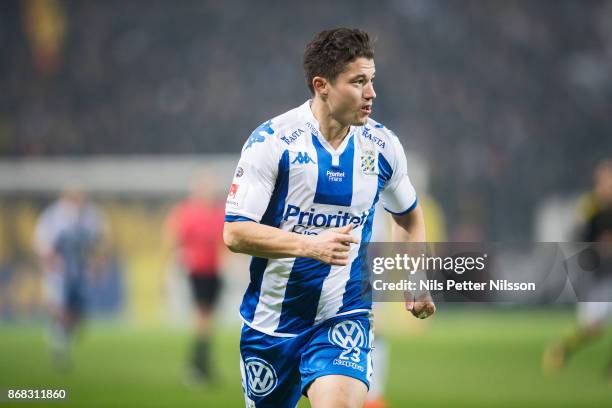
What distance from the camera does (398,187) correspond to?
206 inches

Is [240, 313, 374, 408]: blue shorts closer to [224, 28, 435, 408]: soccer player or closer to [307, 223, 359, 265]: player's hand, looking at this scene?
[224, 28, 435, 408]: soccer player

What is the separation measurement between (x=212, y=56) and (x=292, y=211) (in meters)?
22.5

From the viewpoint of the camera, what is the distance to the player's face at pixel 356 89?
4.79 metres

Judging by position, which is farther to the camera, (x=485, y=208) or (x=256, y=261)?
(x=485, y=208)

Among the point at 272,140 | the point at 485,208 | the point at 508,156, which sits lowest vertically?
the point at 272,140

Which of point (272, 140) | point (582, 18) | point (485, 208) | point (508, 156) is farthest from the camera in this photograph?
point (582, 18)

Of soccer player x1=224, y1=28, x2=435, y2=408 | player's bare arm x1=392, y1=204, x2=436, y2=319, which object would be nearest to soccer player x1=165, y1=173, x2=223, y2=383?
player's bare arm x1=392, y1=204, x2=436, y2=319

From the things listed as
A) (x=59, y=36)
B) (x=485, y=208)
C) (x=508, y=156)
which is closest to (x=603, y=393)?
(x=485, y=208)

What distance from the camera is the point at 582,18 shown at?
26.0 metres

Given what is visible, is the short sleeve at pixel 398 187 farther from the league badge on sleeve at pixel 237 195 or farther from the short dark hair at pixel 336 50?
the league badge on sleeve at pixel 237 195

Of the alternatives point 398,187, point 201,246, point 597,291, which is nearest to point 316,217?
point 398,187

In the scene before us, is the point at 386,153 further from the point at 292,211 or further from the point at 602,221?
the point at 602,221

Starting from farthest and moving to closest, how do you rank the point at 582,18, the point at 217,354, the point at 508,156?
the point at 582,18 → the point at 508,156 → the point at 217,354

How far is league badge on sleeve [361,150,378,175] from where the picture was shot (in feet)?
16.4
